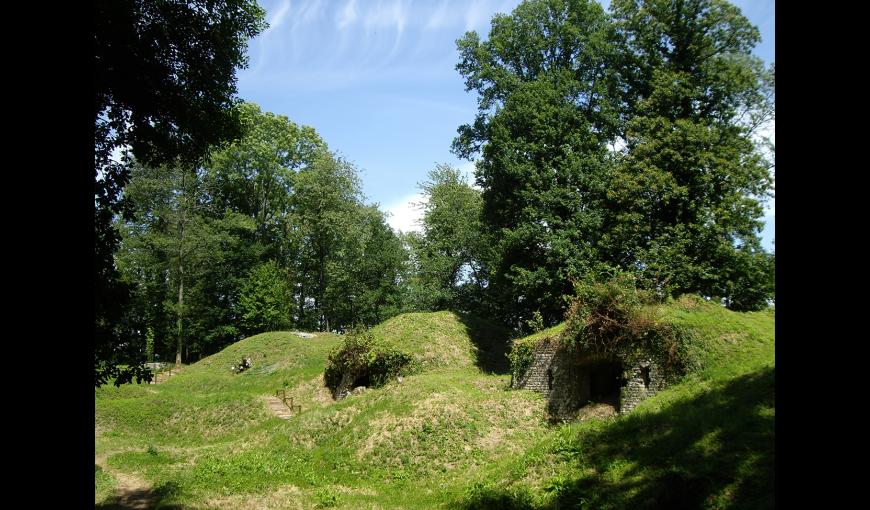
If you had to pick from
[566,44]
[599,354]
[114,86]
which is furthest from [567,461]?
[566,44]

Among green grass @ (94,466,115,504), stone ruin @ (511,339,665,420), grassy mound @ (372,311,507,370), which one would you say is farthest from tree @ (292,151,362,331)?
green grass @ (94,466,115,504)

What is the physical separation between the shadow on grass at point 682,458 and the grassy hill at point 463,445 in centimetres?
3

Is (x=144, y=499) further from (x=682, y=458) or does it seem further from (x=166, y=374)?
(x=166, y=374)

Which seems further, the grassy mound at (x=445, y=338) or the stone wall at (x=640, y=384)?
the grassy mound at (x=445, y=338)

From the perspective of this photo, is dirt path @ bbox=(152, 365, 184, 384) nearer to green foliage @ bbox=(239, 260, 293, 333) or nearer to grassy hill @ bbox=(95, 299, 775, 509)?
green foliage @ bbox=(239, 260, 293, 333)

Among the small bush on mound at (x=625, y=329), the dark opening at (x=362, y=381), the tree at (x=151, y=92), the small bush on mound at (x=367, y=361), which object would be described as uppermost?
the tree at (x=151, y=92)

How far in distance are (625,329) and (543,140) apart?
1463cm

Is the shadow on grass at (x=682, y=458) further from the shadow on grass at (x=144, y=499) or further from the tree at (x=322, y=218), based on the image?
the tree at (x=322, y=218)

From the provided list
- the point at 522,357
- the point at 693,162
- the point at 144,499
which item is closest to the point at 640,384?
the point at 522,357

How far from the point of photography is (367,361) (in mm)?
26203

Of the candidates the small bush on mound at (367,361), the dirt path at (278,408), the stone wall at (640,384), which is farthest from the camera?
the small bush on mound at (367,361)

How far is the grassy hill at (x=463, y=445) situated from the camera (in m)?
10.5

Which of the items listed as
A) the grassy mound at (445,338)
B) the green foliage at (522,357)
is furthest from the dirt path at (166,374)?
the green foliage at (522,357)
